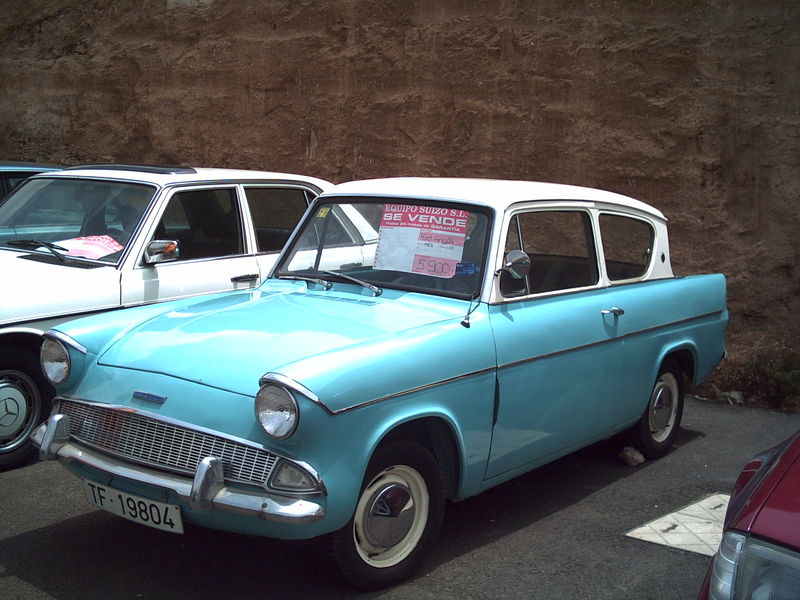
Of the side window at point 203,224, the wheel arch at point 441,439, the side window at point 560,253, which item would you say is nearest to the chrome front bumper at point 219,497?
the wheel arch at point 441,439

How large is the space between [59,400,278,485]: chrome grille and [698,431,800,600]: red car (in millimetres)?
1577

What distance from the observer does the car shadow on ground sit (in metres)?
3.65

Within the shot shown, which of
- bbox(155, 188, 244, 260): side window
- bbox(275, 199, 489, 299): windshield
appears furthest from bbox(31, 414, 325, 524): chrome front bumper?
bbox(155, 188, 244, 260): side window

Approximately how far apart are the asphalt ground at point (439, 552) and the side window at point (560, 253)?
3.77ft

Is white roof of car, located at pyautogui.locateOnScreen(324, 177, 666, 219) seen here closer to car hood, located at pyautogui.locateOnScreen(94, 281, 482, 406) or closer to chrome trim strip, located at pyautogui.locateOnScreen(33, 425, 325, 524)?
car hood, located at pyautogui.locateOnScreen(94, 281, 482, 406)

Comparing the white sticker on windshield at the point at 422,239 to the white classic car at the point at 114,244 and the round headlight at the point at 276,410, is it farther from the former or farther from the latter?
the round headlight at the point at 276,410

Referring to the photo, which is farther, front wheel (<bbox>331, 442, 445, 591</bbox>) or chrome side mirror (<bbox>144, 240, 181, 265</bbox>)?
chrome side mirror (<bbox>144, 240, 181, 265</bbox>)

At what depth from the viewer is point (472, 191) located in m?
4.65

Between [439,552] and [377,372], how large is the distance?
3.50 feet

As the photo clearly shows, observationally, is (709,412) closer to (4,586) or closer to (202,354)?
(202,354)

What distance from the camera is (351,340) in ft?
12.3

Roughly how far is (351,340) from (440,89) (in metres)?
6.03

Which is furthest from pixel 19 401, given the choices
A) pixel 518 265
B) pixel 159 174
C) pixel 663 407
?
pixel 663 407

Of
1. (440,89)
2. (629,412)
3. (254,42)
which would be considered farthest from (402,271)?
(254,42)
